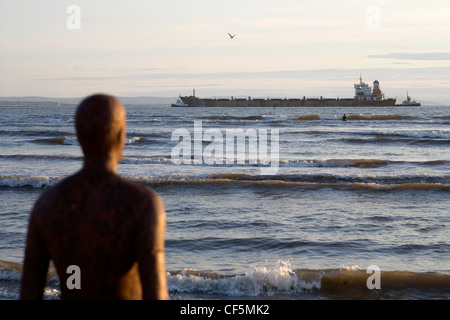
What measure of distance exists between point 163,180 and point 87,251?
15.4m

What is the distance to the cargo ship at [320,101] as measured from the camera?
135 metres

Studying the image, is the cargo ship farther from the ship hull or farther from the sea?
the sea

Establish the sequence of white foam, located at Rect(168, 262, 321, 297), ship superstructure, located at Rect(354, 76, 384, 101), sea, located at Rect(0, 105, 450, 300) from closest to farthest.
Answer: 1. white foam, located at Rect(168, 262, 321, 297)
2. sea, located at Rect(0, 105, 450, 300)
3. ship superstructure, located at Rect(354, 76, 384, 101)

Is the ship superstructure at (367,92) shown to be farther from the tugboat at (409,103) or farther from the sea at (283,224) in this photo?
the sea at (283,224)

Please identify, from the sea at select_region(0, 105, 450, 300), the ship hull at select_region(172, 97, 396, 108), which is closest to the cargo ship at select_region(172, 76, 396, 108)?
the ship hull at select_region(172, 97, 396, 108)

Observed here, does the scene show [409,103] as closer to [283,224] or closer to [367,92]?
[367,92]

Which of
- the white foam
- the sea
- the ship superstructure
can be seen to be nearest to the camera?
the white foam

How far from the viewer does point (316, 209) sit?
12250 millimetres

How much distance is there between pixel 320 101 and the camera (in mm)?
137375

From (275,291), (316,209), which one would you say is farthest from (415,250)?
(316,209)

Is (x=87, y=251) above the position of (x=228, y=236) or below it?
above

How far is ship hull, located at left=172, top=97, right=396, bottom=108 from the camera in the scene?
135625 mm

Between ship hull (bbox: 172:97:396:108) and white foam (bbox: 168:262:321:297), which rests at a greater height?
ship hull (bbox: 172:97:396:108)

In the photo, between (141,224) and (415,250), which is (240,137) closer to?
(415,250)
